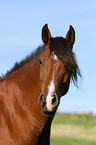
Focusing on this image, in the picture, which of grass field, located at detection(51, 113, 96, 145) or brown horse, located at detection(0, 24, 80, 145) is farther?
grass field, located at detection(51, 113, 96, 145)

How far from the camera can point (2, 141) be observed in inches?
216

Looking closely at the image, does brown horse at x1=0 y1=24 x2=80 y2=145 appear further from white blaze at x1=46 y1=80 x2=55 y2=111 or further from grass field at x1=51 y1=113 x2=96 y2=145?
grass field at x1=51 y1=113 x2=96 y2=145

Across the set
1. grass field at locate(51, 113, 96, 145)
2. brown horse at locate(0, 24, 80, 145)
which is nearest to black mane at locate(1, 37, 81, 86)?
brown horse at locate(0, 24, 80, 145)

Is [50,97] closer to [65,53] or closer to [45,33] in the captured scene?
[65,53]

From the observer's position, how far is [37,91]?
5.50 m

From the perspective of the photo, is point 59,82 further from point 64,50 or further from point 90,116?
point 90,116

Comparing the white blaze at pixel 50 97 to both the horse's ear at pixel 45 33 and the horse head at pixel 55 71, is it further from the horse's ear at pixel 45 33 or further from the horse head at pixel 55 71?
the horse's ear at pixel 45 33

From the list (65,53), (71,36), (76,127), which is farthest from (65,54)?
(76,127)

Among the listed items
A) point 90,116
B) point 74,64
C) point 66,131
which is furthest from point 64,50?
point 90,116

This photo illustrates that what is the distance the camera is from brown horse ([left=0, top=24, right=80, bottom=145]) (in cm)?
522

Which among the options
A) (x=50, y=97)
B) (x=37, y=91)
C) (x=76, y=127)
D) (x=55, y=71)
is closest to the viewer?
(x=50, y=97)

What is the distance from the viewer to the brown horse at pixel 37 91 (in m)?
5.22

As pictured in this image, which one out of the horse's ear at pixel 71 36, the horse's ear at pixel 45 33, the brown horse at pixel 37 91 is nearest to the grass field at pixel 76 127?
the brown horse at pixel 37 91

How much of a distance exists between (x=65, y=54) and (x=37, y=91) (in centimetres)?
82
